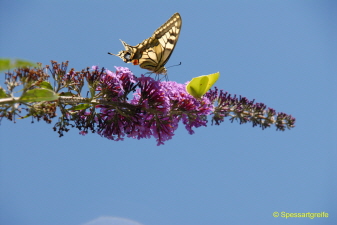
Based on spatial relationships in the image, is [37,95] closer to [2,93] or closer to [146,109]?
[2,93]

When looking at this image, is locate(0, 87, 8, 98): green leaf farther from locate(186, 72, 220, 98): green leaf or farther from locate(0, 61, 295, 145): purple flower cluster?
locate(186, 72, 220, 98): green leaf

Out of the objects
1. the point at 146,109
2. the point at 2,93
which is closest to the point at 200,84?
the point at 146,109

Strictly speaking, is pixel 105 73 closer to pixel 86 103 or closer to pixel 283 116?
pixel 86 103

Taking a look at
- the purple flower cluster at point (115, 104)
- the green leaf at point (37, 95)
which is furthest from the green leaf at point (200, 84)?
the green leaf at point (37, 95)

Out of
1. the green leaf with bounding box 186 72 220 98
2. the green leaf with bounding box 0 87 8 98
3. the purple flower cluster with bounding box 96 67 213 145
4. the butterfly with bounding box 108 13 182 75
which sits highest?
the butterfly with bounding box 108 13 182 75

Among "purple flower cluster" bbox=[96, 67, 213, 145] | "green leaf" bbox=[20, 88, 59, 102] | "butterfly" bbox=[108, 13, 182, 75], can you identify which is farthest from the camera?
"butterfly" bbox=[108, 13, 182, 75]

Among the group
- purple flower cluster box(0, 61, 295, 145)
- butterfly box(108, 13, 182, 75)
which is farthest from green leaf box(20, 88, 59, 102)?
butterfly box(108, 13, 182, 75)
